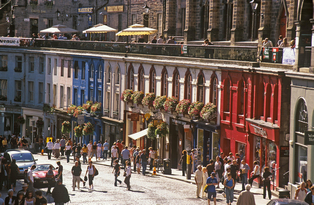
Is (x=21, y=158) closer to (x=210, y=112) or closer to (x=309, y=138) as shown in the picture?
(x=210, y=112)

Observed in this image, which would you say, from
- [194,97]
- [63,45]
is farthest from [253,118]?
[63,45]

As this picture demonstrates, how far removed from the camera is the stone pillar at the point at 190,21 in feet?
170

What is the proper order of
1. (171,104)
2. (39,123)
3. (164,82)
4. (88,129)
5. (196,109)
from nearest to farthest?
(196,109) < (171,104) < (164,82) < (88,129) < (39,123)

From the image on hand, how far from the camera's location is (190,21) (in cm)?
5191

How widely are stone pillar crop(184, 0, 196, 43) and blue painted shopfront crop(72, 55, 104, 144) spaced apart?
8.50m

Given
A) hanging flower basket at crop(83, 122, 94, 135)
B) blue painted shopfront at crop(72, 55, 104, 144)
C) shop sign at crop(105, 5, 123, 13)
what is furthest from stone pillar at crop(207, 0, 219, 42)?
shop sign at crop(105, 5, 123, 13)

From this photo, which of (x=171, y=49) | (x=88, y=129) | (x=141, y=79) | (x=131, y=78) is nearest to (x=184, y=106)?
(x=171, y=49)

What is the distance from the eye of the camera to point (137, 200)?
30.1 meters

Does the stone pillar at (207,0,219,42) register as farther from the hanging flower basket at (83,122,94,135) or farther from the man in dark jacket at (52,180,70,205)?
the man in dark jacket at (52,180,70,205)

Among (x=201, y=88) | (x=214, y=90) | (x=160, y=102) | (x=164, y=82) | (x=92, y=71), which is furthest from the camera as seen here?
(x=92, y=71)

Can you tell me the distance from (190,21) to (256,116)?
18.3m

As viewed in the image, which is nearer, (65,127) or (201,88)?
(201,88)

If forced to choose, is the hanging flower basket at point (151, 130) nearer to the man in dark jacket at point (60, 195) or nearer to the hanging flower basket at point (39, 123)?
the man in dark jacket at point (60, 195)

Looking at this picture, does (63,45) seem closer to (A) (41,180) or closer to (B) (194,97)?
(B) (194,97)
